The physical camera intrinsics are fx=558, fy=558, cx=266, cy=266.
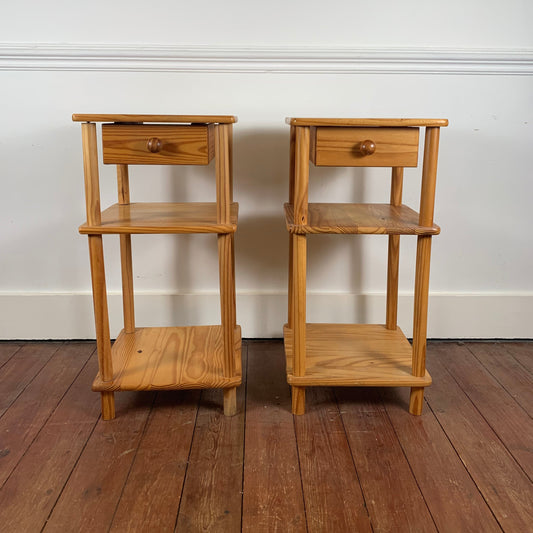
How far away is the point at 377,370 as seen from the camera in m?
1.51

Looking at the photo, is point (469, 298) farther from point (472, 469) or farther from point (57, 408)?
point (57, 408)

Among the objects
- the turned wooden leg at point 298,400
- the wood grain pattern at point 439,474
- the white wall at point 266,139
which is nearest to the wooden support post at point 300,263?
the turned wooden leg at point 298,400

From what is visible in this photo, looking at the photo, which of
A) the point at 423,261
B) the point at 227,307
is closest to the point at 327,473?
the point at 227,307

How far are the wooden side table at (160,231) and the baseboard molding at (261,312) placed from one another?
0.22 metres

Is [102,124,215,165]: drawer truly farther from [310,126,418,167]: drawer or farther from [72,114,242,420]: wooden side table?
[310,126,418,167]: drawer

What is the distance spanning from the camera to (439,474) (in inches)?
48.7

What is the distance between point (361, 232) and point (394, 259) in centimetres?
43

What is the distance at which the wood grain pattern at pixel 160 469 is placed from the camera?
109 centimetres

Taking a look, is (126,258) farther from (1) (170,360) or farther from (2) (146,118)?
(2) (146,118)

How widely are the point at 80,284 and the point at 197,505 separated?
1059 mm

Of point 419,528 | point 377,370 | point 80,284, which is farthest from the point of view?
point 80,284

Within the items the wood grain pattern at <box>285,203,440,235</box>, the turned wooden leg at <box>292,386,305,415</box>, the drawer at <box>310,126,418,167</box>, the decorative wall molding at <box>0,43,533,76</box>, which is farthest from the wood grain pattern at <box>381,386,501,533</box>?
the decorative wall molding at <box>0,43,533,76</box>

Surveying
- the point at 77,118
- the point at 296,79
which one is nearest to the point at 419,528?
the point at 77,118

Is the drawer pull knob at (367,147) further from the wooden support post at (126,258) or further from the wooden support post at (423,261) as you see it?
the wooden support post at (126,258)
